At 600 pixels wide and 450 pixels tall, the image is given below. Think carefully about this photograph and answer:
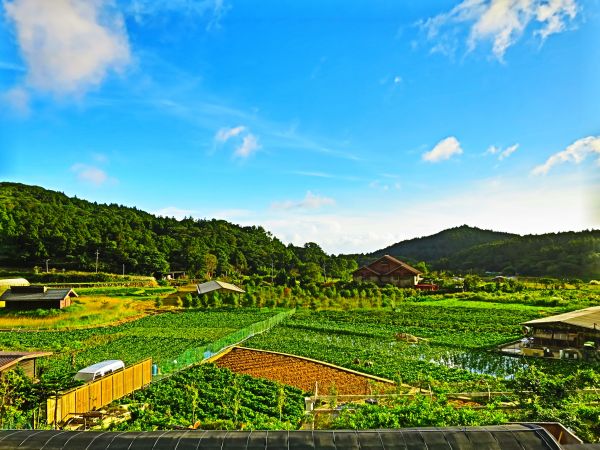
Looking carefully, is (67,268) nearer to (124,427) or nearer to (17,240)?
(17,240)

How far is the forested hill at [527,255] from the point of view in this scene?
75.8 m

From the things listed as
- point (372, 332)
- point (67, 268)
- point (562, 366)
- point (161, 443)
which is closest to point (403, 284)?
point (372, 332)

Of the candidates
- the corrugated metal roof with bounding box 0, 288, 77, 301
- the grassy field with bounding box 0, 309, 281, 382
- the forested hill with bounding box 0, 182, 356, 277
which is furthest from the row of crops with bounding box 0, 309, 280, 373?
the forested hill with bounding box 0, 182, 356, 277

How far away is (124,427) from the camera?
1120 cm

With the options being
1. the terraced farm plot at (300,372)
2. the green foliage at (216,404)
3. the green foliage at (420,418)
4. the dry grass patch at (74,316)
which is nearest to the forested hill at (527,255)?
the terraced farm plot at (300,372)

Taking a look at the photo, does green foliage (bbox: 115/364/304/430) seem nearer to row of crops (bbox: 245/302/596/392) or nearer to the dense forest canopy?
row of crops (bbox: 245/302/596/392)

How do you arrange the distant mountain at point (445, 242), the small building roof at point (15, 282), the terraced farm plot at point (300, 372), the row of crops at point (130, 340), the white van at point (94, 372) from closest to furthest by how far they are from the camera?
the white van at point (94, 372), the terraced farm plot at point (300, 372), the row of crops at point (130, 340), the small building roof at point (15, 282), the distant mountain at point (445, 242)

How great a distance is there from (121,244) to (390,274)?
1762 inches

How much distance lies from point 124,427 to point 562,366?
59.9 ft

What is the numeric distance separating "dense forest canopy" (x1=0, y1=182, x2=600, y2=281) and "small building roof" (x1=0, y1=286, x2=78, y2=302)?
32.0 meters

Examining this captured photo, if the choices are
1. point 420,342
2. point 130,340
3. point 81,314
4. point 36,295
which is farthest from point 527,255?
point 36,295

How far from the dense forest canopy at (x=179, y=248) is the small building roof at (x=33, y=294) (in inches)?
1260

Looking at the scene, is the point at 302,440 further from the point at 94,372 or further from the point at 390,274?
the point at 390,274

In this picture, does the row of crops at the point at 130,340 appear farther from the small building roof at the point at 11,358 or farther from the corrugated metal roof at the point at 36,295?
the corrugated metal roof at the point at 36,295
